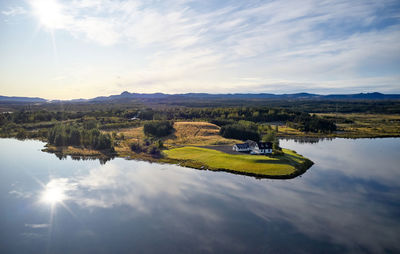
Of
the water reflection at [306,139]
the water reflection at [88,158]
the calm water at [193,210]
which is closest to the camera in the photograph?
the calm water at [193,210]

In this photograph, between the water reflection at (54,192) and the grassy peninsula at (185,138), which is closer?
the water reflection at (54,192)

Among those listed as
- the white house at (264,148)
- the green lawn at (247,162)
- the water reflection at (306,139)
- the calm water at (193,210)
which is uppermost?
the white house at (264,148)

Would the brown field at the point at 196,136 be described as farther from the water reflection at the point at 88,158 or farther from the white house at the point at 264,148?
the water reflection at the point at 88,158

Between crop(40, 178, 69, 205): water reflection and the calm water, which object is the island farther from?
crop(40, 178, 69, 205): water reflection

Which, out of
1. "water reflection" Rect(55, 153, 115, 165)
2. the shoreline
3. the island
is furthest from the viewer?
"water reflection" Rect(55, 153, 115, 165)

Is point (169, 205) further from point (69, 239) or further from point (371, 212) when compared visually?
point (371, 212)

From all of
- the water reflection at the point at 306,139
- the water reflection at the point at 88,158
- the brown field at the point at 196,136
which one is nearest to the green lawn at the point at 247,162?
the water reflection at the point at 88,158

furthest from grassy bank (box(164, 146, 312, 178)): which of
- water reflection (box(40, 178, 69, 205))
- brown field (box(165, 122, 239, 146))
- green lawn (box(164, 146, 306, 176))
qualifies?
water reflection (box(40, 178, 69, 205))
